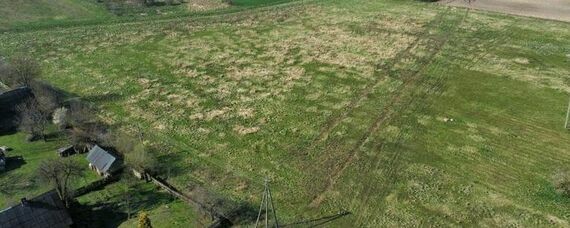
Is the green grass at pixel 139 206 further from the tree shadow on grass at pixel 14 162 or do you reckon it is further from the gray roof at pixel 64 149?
the tree shadow on grass at pixel 14 162

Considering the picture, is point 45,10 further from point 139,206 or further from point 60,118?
point 139,206

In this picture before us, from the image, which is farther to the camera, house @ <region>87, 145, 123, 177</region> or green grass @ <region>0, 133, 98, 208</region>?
house @ <region>87, 145, 123, 177</region>

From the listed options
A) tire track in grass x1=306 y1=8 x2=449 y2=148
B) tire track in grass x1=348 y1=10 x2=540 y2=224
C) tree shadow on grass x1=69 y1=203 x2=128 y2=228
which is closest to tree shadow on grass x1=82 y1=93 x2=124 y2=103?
tree shadow on grass x1=69 y1=203 x2=128 y2=228

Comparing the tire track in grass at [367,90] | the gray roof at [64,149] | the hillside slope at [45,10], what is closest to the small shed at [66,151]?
the gray roof at [64,149]

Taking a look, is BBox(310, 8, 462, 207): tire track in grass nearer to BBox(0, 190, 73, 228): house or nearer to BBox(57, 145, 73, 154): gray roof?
BBox(0, 190, 73, 228): house

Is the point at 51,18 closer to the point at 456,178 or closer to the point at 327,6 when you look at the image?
the point at 327,6
